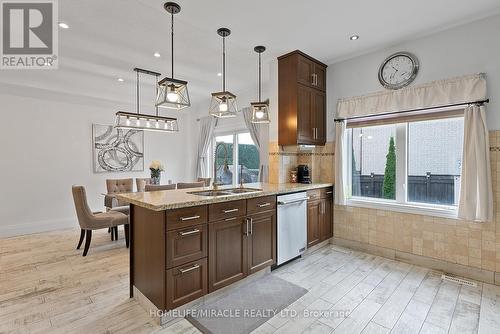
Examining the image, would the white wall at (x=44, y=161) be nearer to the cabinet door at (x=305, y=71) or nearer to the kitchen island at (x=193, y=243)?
the kitchen island at (x=193, y=243)

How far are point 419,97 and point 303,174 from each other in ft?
5.87

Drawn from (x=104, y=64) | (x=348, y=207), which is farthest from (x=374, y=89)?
(x=104, y=64)

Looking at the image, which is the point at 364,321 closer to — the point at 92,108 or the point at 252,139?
the point at 252,139

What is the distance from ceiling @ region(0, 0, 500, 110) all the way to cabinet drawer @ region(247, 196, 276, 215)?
1.98 meters

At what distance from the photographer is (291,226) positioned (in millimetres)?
3049

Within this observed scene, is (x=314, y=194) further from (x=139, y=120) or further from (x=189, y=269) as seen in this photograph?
(x=139, y=120)

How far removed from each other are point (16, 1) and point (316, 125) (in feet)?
12.1

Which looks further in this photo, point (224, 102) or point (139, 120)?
point (139, 120)

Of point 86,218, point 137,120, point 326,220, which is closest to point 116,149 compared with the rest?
point 137,120

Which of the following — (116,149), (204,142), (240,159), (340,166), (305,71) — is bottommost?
(340,166)

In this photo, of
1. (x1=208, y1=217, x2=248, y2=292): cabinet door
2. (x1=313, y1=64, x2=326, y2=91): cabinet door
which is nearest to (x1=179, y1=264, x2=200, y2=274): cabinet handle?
(x1=208, y1=217, x2=248, y2=292): cabinet door

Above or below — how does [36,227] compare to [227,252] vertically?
below

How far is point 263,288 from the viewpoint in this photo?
252 centimetres

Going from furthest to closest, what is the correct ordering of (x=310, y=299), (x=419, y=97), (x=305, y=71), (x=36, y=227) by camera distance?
(x=36, y=227) → (x=305, y=71) → (x=419, y=97) → (x=310, y=299)
